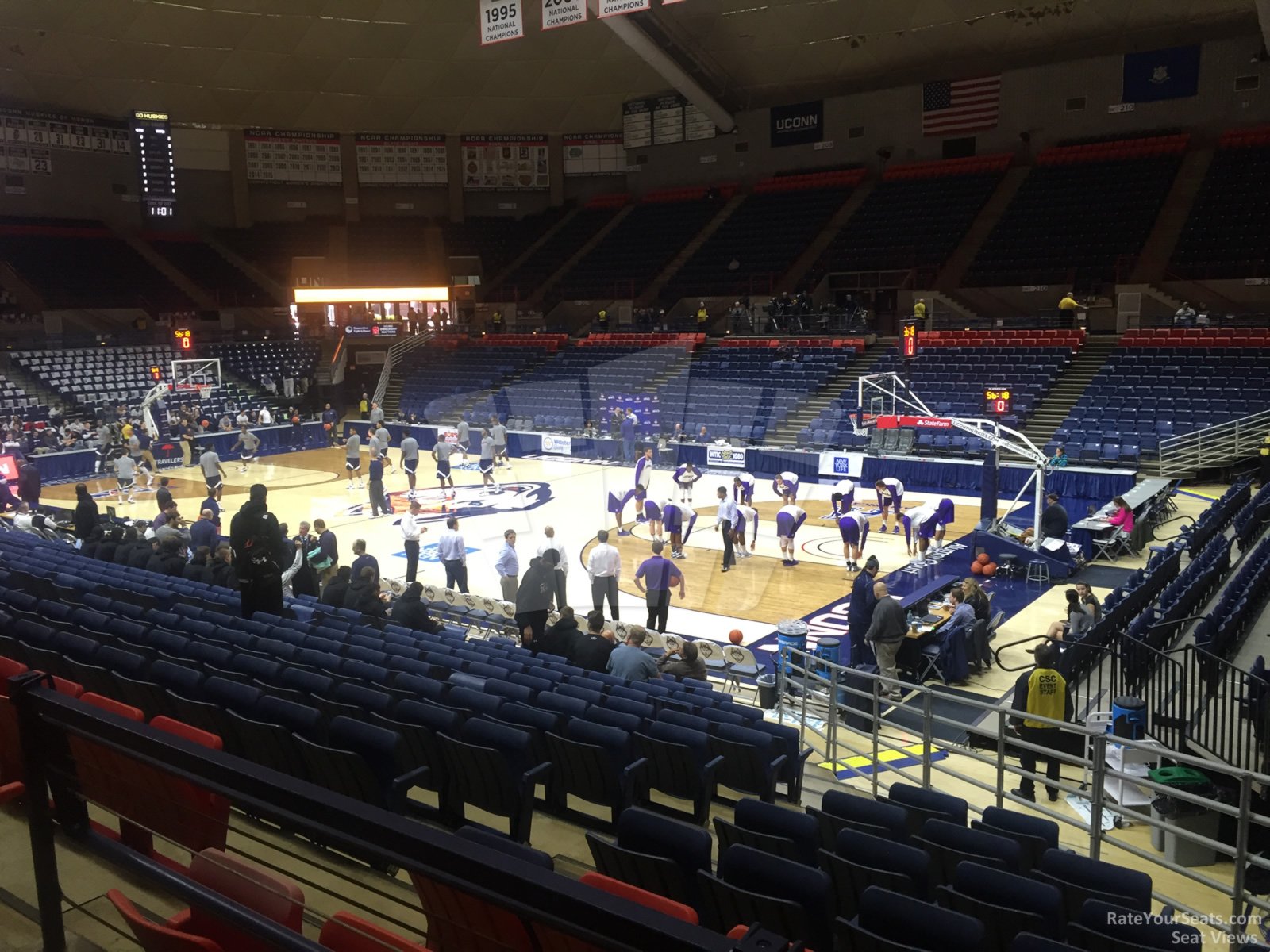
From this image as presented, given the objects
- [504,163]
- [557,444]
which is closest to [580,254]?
[504,163]

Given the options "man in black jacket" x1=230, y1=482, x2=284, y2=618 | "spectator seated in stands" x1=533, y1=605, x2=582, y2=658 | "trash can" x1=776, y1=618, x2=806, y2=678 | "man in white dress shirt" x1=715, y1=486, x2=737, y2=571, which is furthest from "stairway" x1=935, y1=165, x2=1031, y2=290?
"man in black jacket" x1=230, y1=482, x2=284, y2=618

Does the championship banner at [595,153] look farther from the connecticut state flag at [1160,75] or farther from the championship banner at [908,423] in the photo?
the championship banner at [908,423]

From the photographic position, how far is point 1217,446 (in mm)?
24703

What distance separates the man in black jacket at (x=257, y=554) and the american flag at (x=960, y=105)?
3714 cm

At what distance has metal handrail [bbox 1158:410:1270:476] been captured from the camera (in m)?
24.5

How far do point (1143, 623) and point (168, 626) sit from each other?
9464 mm

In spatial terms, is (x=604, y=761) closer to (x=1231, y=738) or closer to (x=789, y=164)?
(x=1231, y=738)

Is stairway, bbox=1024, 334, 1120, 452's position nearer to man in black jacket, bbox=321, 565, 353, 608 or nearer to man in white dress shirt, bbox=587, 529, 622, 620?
man in white dress shirt, bbox=587, 529, 622, 620

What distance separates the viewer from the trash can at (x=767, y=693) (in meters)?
10.9

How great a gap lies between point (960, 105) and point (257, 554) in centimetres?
3779

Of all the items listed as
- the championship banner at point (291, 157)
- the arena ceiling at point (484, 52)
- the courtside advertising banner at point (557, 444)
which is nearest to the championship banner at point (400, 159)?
the championship banner at point (291, 157)

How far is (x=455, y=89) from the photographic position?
4316cm

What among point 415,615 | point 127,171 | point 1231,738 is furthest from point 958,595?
point 127,171

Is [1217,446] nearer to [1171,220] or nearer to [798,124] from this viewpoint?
[1171,220]
